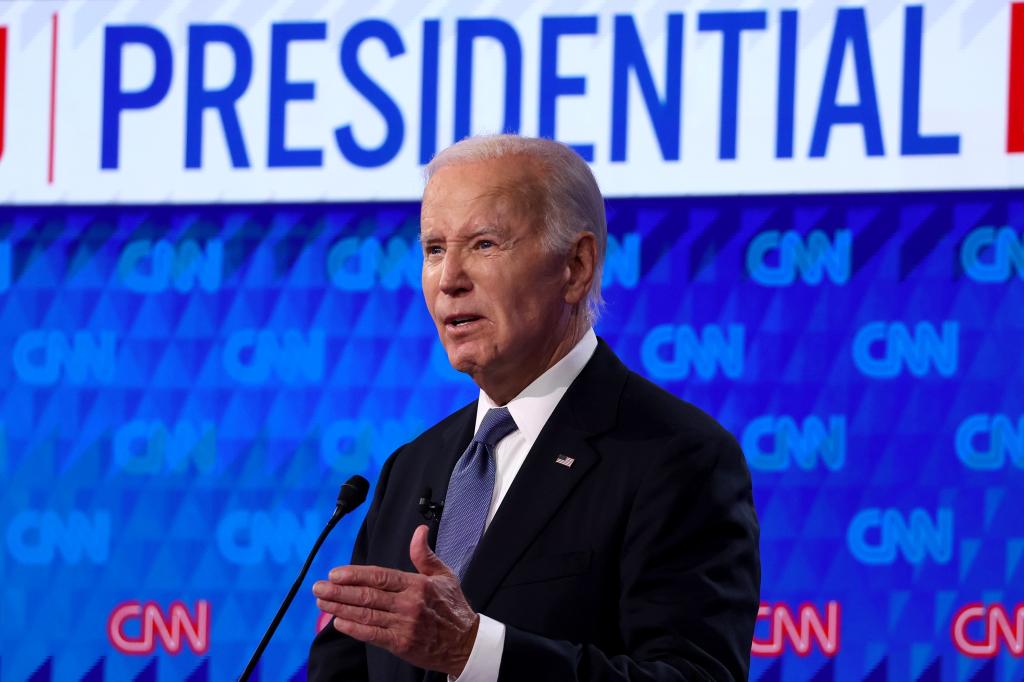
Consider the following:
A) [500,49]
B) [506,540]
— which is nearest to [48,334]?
[500,49]

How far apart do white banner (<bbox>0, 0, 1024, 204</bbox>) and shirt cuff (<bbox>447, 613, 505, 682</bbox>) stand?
1.66m

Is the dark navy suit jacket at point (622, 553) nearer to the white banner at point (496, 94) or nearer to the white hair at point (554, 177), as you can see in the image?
the white hair at point (554, 177)

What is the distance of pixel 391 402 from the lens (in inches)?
120

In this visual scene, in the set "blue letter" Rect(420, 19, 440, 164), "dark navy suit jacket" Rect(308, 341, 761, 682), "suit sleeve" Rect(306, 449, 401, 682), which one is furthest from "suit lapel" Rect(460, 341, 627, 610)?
"blue letter" Rect(420, 19, 440, 164)

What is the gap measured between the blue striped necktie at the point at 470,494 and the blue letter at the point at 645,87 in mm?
1266

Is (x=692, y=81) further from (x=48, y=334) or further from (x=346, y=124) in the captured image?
(x=48, y=334)

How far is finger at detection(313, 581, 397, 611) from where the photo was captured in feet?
4.60

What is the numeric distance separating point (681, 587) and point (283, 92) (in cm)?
197

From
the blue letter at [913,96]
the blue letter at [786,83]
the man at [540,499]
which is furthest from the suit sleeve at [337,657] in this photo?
the blue letter at [913,96]

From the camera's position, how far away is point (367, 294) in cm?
309

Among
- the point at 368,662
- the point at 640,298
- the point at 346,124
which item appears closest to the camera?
the point at 368,662

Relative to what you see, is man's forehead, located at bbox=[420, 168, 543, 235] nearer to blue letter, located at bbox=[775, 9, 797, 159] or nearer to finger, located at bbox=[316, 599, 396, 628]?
finger, located at bbox=[316, 599, 396, 628]

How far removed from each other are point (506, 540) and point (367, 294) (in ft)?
4.85

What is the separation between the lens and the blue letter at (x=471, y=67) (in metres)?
3.07
